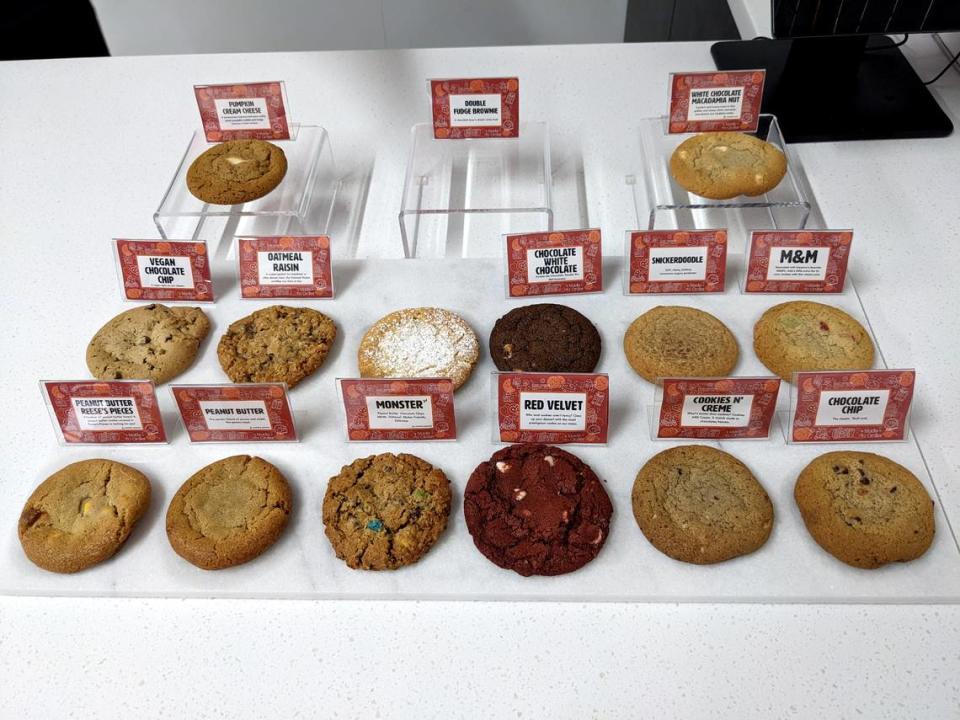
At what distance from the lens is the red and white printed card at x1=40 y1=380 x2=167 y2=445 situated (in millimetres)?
1366

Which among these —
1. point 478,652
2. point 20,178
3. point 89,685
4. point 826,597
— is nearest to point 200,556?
point 89,685

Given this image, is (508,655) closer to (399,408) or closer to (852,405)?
(399,408)

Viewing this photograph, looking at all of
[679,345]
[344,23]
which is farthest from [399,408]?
[344,23]

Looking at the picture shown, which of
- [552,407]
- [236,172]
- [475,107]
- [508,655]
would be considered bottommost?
[508,655]

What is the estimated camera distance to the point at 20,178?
2119mm

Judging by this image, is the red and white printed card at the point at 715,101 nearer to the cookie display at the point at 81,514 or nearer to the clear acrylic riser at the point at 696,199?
the clear acrylic riser at the point at 696,199

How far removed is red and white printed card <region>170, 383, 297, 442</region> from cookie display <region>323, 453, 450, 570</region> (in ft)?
0.51

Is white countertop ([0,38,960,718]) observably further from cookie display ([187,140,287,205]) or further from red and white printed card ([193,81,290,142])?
red and white printed card ([193,81,290,142])

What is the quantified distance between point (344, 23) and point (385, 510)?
3.12 metres

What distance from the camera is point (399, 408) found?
1376 mm

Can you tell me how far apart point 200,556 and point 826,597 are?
980mm

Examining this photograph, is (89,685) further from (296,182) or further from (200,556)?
(296,182)

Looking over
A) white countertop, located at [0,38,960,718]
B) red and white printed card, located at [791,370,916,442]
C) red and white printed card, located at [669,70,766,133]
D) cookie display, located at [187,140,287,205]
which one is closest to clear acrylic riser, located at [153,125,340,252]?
cookie display, located at [187,140,287,205]

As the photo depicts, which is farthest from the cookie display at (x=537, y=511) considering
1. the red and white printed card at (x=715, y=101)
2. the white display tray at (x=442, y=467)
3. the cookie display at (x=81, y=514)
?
the red and white printed card at (x=715, y=101)
